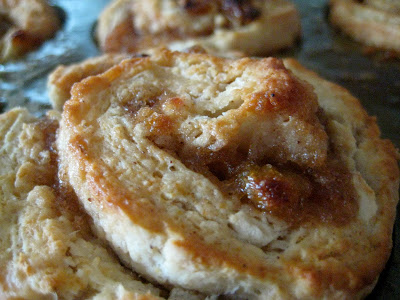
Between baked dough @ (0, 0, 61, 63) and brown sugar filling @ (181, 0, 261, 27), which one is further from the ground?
baked dough @ (0, 0, 61, 63)

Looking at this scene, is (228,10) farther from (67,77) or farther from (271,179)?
(271,179)

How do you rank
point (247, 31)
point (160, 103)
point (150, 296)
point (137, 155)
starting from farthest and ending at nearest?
1. point (247, 31)
2. point (160, 103)
3. point (137, 155)
4. point (150, 296)

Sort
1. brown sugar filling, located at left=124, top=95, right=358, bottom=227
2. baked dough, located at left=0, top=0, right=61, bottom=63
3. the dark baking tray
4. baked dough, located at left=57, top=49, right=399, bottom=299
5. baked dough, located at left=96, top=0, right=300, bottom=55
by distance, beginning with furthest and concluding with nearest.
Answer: baked dough, located at left=0, top=0, right=61, bottom=63 → baked dough, located at left=96, top=0, right=300, bottom=55 → the dark baking tray → brown sugar filling, located at left=124, top=95, right=358, bottom=227 → baked dough, located at left=57, top=49, right=399, bottom=299

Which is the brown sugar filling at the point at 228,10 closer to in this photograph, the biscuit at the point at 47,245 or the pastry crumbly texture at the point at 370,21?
the pastry crumbly texture at the point at 370,21

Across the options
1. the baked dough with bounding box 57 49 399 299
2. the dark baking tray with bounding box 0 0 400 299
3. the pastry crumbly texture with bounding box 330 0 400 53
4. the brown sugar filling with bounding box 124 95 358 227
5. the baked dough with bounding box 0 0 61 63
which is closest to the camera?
the baked dough with bounding box 57 49 399 299

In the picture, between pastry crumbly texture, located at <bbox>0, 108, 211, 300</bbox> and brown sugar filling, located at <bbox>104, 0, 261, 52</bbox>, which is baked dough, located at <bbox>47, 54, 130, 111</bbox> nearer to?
pastry crumbly texture, located at <bbox>0, 108, 211, 300</bbox>

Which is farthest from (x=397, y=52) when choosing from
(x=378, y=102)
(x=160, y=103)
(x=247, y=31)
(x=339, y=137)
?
(x=160, y=103)

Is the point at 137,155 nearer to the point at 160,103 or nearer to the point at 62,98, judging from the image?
the point at 160,103

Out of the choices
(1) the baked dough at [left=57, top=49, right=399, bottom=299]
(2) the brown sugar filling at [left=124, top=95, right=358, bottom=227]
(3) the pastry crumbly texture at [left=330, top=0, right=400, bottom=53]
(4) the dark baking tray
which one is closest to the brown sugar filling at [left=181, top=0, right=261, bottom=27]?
(4) the dark baking tray
